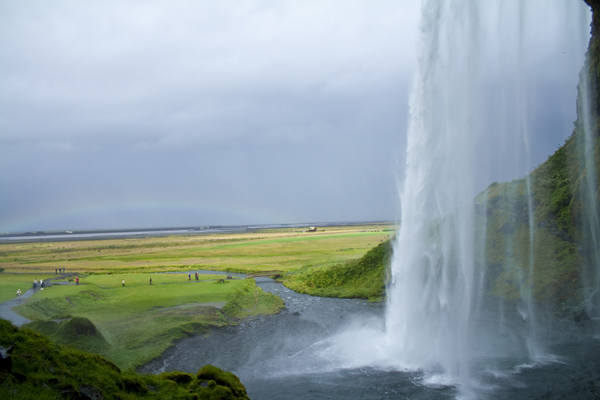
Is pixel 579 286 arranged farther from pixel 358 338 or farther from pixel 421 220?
pixel 358 338

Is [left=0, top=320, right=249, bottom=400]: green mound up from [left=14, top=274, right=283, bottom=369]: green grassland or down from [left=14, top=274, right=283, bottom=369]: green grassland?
up

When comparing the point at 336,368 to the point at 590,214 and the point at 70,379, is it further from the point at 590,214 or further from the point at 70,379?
the point at 590,214

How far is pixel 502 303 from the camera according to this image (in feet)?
104

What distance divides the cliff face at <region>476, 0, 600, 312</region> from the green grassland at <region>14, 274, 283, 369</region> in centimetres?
2330

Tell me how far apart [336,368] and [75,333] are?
16.9 metres

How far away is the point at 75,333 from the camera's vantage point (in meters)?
23.7

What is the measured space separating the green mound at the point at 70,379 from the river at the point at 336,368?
479 centimetres

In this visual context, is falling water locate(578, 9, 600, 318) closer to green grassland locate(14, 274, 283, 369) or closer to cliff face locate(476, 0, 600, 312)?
cliff face locate(476, 0, 600, 312)

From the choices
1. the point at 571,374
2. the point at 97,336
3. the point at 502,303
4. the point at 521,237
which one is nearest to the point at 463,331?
the point at 571,374

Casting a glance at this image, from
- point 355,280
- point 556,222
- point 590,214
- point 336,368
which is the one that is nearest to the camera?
point 336,368

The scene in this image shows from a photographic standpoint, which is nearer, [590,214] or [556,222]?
[590,214]

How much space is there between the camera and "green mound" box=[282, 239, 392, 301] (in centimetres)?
4339

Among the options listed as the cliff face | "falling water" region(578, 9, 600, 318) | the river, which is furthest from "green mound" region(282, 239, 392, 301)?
"falling water" region(578, 9, 600, 318)

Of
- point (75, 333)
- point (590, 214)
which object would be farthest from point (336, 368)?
point (590, 214)
